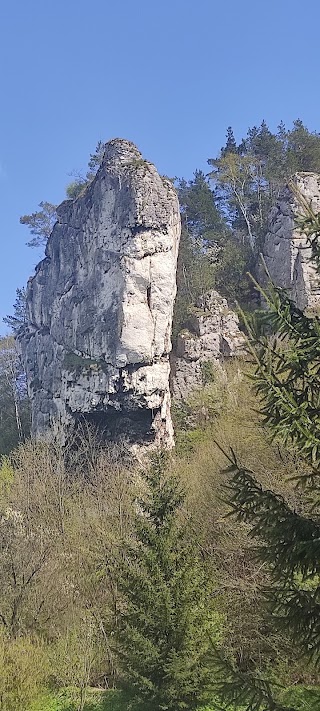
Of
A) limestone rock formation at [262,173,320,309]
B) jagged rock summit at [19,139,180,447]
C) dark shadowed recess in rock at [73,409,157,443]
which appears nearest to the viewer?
jagged rock summit at [19,139,180,447]

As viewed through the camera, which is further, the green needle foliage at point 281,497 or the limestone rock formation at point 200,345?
the limestone rock formation at point 200,345

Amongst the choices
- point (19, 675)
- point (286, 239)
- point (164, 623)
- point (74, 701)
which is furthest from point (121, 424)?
point (164, 623)

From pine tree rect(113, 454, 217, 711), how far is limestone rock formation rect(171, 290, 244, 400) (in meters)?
20.7

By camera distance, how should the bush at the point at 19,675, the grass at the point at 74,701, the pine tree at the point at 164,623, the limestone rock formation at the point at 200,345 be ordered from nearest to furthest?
A: the pine tree at the point at 164,623 → the bush at the point at 19,675 → the grass at the point at 74,701 → the limestone rock formation at the point at 200,345

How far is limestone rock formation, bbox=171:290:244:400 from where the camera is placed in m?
32.9

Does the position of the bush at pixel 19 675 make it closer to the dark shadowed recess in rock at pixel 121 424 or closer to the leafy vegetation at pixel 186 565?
the leafy vegetation at pixel 186 565

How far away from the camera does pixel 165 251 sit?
3050 cm

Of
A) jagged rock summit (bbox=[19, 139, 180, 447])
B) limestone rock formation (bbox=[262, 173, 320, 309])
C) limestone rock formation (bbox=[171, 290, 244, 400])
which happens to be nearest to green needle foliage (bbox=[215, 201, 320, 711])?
jagged rock summit (bbox=[19, 139, 180, 447])

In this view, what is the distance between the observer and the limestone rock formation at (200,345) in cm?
3294

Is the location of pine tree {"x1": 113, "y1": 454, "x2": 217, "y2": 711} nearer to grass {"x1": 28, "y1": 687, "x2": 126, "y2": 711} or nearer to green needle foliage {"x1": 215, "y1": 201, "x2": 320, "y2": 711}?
grass {"x1": 28, "y1": 687, "x2": 126, "y2": 711}

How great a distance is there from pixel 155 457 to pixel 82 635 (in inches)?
156

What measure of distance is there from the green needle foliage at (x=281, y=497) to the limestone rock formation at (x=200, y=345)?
2670 cm

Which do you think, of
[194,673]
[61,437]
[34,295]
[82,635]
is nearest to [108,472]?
[61,437]

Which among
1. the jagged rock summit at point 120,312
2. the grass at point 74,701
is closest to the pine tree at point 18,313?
the jagged rock summit at point 120,312
